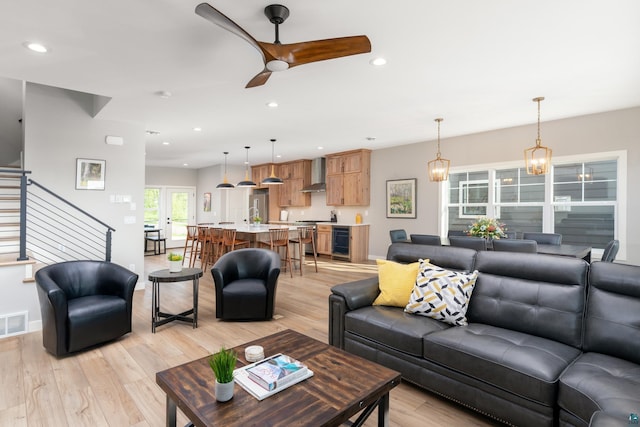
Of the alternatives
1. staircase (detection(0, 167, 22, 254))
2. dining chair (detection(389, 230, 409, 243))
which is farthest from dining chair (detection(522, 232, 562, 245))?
staircase (detection(0, 167, 22, 254))

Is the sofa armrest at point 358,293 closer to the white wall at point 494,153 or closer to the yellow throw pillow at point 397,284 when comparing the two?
the yellow throw pillow at point 397,284

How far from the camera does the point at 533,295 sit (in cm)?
236

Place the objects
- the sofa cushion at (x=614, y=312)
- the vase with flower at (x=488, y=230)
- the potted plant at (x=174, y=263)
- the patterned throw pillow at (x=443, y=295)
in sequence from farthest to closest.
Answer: the vase with flower at (x=488, y=230) → the potted plant at (x=174, y=263) → the patterned throw pillow at (x=443, y=295) → the sofa cushion at (x=614, y=312)

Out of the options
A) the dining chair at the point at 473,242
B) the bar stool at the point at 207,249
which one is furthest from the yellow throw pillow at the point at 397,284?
the bar stool at the point at 207,249

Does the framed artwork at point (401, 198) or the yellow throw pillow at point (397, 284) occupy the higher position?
the framed artwork at point (401, 198)

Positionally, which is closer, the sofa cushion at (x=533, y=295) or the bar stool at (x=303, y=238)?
the sofa cushion at (x=533, y=295)

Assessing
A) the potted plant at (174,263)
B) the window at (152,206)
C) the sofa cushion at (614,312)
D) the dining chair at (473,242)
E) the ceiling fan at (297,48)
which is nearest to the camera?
the sofa cushion at (614,312)

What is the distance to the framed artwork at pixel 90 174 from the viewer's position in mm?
4680

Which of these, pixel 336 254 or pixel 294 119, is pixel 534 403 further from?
pixel 336 254

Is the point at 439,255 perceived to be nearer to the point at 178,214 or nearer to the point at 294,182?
the point at 294,182

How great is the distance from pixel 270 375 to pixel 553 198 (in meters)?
5.89

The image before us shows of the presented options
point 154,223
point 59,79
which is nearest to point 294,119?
point 59,79

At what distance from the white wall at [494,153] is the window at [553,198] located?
139mm

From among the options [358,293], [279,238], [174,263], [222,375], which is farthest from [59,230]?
[222,375]
